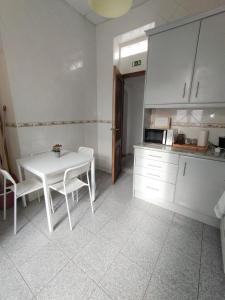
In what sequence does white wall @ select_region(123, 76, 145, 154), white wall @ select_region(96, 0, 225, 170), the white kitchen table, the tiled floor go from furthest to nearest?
white wall @ select_region(123, 76, 145, 154) → white wall @ select_region(96, 0, 225, 170) → the white kitchen table → the tiled floor

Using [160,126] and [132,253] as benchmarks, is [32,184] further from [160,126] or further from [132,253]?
[160,126]

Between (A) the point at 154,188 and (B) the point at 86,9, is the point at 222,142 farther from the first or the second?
(B) the point at 86,9

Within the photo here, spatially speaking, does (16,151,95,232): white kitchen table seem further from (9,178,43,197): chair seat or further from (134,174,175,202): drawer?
(134,174,175,202): drawer

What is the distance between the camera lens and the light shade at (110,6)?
115cm

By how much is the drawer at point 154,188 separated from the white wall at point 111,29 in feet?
3.87

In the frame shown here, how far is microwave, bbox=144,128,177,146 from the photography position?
2.12 m

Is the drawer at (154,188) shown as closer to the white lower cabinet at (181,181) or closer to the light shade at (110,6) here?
the white lower cabinet at (181,181)

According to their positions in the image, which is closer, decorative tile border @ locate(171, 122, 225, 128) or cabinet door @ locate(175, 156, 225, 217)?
cabinet door @ locate(175, 156, 225, 217)

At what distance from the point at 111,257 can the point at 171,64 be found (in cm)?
230

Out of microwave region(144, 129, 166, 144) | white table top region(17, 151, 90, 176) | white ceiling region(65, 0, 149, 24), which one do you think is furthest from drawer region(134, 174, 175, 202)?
white ceiling region(65, 0, 149, 24)

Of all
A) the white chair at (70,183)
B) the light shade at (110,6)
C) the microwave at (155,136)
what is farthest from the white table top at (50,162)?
the light shade at (110,6)

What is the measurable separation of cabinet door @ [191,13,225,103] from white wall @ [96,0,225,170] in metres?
0.65

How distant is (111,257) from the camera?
1.39 m

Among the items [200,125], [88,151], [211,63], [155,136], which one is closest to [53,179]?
[88,151]
